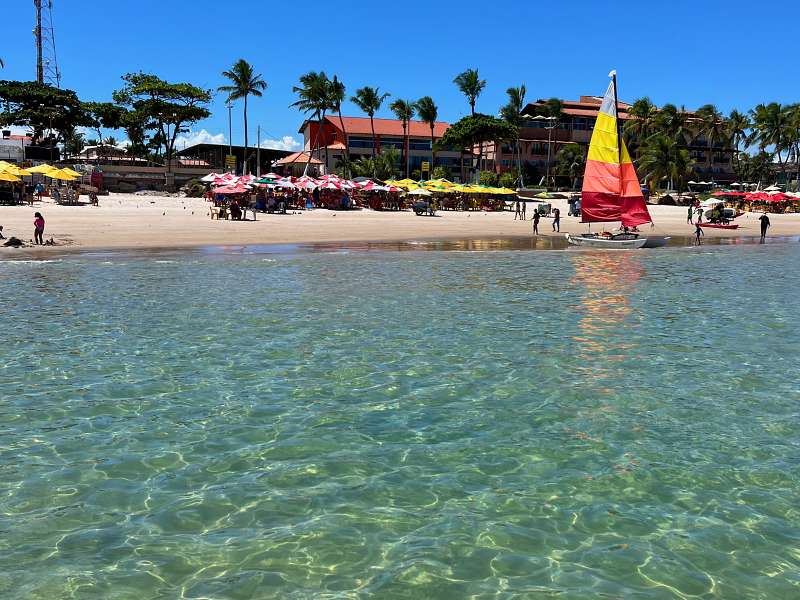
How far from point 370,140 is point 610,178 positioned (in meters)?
69.3

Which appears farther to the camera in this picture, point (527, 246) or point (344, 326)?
point (527, 246)

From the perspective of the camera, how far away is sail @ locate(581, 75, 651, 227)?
102 feet

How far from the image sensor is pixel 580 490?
21.8ft

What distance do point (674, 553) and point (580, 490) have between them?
4.12 feet

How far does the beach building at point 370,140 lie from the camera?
9694 cm

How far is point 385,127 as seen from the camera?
100500 millimetres

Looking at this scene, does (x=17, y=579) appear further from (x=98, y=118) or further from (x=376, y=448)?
(x=98, y=118)

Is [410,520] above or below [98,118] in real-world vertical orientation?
below

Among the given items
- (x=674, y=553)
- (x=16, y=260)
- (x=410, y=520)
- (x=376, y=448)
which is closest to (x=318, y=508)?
(x=410, y=520)

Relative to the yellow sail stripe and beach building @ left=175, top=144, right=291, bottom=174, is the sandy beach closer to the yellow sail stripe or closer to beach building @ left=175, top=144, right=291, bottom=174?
the yellow sail stripe

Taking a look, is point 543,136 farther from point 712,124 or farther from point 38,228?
point 38,228

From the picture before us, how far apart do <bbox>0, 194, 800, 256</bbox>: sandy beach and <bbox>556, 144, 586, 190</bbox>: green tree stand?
32.4 metres

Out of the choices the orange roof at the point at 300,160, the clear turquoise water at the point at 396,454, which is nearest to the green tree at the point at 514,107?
the orange roof at the point at 300,160

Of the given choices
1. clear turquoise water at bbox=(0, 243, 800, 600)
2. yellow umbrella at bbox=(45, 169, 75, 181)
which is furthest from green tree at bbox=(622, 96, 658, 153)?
Result: clear turquoise water at bbox=(0, 243, 800, 600)
